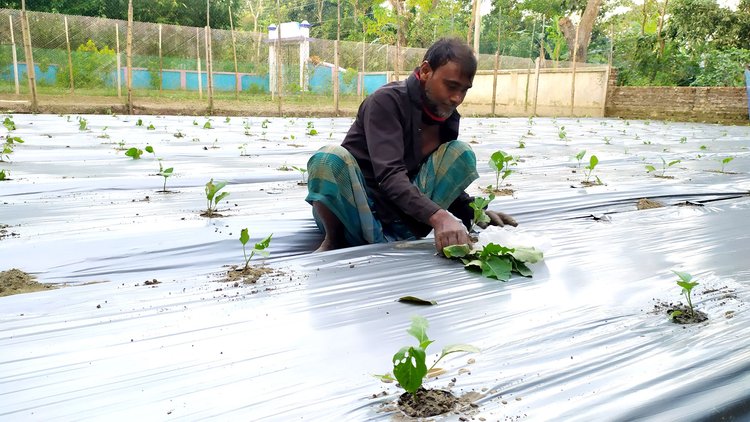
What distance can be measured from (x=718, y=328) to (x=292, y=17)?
38919mm

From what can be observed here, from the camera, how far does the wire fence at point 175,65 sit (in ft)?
42.5

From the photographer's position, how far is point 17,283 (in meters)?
1.89

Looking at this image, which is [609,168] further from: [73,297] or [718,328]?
[73,297]

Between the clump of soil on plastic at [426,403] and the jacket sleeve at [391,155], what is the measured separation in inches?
37.4

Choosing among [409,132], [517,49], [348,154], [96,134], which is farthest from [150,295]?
[517,49]

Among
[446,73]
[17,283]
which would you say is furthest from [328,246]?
[17,283]

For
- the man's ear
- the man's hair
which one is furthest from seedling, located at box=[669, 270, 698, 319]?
the man's ear

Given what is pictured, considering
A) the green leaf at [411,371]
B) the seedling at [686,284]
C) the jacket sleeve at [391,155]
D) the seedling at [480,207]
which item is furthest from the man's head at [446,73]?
the green leaf at [411,371]

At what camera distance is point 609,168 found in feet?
17.0

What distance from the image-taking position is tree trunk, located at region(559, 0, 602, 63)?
64.8 feet

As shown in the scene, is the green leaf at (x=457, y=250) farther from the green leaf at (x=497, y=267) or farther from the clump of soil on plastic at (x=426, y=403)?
the clump of soil on plastic at (x=426, y=403)

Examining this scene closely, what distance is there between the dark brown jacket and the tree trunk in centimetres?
1753

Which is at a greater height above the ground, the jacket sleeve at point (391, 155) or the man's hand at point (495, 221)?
the jacket sleeve at point (391, 155)

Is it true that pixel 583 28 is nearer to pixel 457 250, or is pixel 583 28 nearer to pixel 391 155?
pixel 391 155
